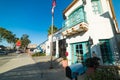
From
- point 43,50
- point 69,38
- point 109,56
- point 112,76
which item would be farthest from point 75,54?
point 43,50

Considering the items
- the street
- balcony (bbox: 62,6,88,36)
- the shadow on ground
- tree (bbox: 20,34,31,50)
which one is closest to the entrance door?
balcony (bbox: 62,6,88,36)

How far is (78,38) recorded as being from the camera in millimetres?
11469

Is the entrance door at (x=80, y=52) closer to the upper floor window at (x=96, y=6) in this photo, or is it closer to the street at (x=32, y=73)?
the street at (x=32, y=73)

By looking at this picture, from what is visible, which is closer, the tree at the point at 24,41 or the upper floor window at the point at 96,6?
the upper floor window at the point at 96,6

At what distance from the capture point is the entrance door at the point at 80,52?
10.6 meters

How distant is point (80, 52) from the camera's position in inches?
452

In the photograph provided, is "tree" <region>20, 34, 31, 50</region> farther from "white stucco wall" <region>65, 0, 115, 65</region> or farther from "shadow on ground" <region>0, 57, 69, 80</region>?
"white stucco wall" <region>65, 0, 115, 65</region>

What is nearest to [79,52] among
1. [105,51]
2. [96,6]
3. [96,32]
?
[105,51]

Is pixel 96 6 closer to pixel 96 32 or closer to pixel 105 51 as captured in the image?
pixel 96 32

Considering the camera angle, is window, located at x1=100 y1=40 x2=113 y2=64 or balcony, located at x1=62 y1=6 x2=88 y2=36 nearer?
window, located at x1=100 y1=40 x2=113 y2=64

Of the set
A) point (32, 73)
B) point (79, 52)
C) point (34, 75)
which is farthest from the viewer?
point (79, 52)

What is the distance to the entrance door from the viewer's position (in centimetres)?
1055

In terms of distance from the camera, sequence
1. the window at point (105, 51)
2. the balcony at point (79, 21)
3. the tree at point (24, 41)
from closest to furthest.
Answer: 1. the window at point (105, 51)
2. the balcony at point (79, 21)
3. the tree at point (24, 41)

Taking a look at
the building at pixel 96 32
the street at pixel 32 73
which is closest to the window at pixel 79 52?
the building at pixel 96 32
